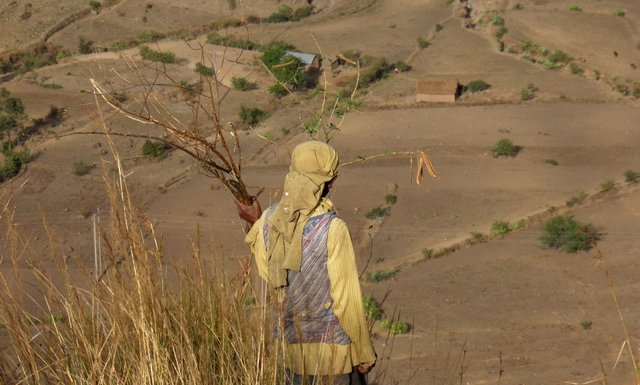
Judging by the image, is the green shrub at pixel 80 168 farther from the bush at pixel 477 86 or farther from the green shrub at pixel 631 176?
the green shrub at pixel 631 176

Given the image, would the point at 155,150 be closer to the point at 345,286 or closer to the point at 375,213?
the point at 345,286

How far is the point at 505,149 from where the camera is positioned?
17.0 metres

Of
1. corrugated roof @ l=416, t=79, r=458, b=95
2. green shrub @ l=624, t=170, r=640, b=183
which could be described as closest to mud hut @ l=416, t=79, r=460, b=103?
corrugated roof @ l=416, t=79, r=458, b=95

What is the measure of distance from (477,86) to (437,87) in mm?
1125

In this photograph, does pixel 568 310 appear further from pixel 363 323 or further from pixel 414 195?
pixel 363 323

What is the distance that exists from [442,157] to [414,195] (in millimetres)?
2002

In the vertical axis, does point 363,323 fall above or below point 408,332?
above

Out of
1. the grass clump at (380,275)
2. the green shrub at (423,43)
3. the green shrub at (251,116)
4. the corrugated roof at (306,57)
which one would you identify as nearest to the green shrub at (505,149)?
the grass clump at (380,275)

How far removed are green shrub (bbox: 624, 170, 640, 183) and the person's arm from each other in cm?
1420

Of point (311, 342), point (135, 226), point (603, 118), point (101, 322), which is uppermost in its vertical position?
point (135, 226)

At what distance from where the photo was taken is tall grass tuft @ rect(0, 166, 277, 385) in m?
2.43

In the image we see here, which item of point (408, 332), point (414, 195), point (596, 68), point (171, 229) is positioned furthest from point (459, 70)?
point (408, 332)

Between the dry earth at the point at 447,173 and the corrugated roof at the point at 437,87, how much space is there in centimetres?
48

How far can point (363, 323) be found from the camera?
2.75m
